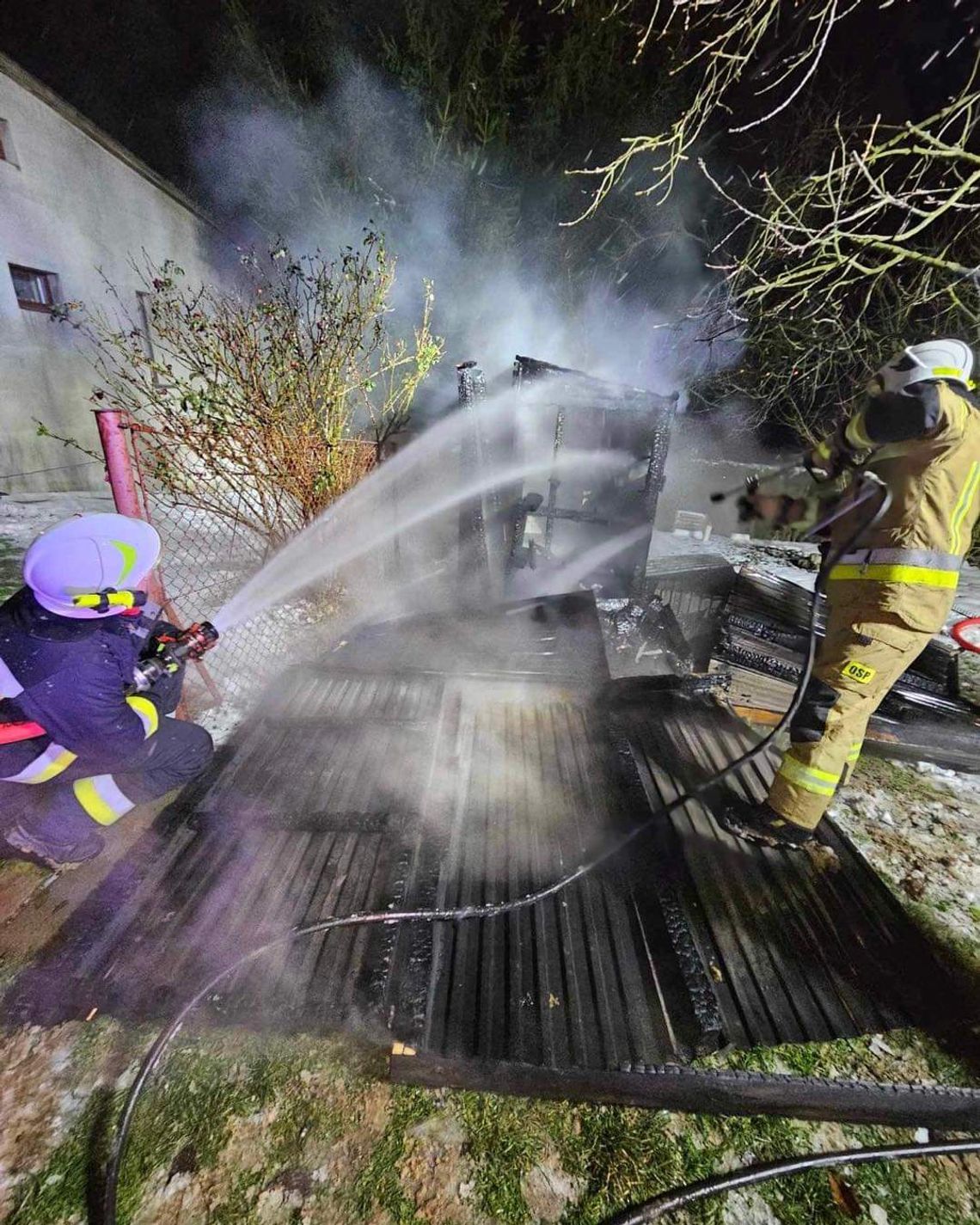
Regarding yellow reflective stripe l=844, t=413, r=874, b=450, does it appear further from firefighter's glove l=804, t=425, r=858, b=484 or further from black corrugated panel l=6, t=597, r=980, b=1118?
black corrugated panel l=6, t=597, r=980, b=1118

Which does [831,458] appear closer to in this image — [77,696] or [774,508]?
[774,508]

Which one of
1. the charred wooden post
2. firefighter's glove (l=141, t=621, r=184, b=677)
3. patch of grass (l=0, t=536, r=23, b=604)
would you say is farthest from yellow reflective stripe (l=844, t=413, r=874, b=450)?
patch of grass (l=0, t=536, r=23, b=604)

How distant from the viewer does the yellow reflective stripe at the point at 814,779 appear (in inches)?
100.0

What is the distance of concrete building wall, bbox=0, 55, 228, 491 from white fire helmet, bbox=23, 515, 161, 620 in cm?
949

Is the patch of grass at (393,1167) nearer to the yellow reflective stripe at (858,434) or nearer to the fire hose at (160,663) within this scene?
the fire hose at (160,663)

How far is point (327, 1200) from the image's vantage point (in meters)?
1.55

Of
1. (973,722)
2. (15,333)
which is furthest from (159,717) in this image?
(15,333)

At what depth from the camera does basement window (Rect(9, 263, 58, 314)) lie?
32.1 feet

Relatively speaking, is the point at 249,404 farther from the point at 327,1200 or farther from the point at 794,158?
the point at 794,158

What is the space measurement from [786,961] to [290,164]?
16.5 metres

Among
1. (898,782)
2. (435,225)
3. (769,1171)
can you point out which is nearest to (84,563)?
(769,1171)

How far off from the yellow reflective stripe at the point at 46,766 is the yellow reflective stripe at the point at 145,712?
0.31 meters

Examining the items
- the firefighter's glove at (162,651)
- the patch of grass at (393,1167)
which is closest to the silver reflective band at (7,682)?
the firefighter's glove at (162,651)

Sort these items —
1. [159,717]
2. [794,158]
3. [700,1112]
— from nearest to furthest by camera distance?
[700,1112] → [159,717] → [794,158]
